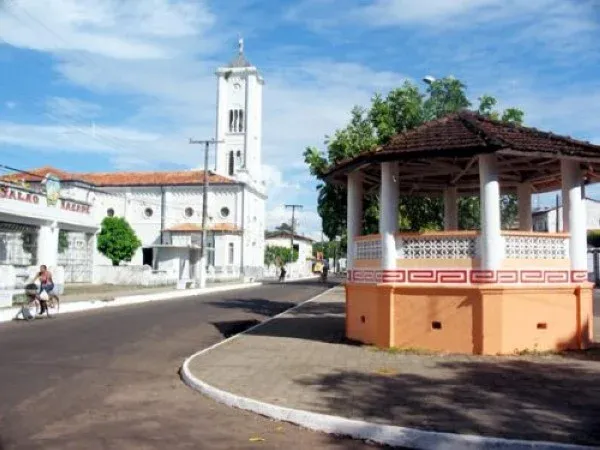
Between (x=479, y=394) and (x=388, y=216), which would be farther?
(x=388, y=216)

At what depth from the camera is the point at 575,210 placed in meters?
11.6

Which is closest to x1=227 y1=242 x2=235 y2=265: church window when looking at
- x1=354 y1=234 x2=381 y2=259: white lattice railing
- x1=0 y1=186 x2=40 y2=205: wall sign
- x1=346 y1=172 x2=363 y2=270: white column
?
x1=0 y1=186 x2=40 y2=205: wall sign

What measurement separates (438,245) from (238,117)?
5975cm

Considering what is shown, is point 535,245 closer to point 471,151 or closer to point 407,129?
point 471,151

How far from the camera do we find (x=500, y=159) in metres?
12.3

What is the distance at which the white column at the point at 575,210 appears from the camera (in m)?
11.5

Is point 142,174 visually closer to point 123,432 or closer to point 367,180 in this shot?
point 367,180

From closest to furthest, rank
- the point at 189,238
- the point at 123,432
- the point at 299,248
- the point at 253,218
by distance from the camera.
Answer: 1. the point at 123,432
2. the point at 189,238
3. the point at 253,218
4. the point at 299,248

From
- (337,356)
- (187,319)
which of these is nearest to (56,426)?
(337,356)

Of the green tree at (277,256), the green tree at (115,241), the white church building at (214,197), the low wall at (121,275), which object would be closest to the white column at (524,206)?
the low wall at (121,275)

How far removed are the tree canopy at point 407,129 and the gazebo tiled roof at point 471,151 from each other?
5788 millimetres

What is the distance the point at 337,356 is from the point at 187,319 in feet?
30.6

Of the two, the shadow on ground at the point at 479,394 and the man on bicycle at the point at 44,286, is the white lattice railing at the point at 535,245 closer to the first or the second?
the shadow on ground at the point at 479,394

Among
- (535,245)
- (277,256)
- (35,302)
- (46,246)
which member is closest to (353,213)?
(535,245)
